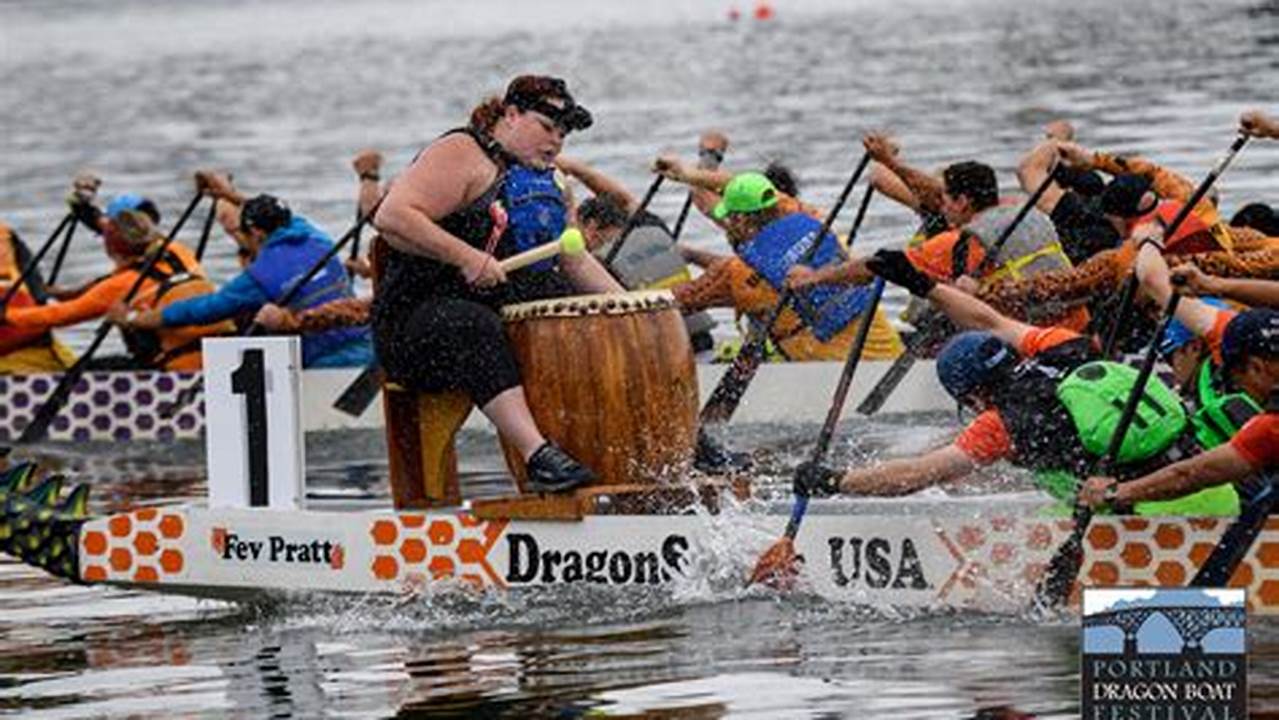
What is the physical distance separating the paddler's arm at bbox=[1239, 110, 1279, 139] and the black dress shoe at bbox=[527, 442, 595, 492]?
282cm

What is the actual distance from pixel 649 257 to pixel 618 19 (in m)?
61.7

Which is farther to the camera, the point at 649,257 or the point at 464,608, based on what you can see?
the point at 649,257

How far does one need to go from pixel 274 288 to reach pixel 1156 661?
33.9 ft

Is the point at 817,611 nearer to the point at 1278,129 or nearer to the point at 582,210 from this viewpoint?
the point at 1278,129

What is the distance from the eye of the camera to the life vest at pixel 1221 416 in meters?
11.4

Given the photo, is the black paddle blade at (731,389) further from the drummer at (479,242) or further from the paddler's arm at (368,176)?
the drummer at (479,242)

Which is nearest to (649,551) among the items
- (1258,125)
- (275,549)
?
(275,549)

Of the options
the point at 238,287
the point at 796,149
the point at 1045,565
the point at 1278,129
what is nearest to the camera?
the point at 1045,565

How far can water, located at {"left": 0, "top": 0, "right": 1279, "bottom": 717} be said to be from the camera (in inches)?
449

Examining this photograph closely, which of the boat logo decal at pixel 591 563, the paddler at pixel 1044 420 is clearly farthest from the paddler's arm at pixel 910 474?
the boat logo decal at pixel 591 563

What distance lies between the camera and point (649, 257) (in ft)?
61.2

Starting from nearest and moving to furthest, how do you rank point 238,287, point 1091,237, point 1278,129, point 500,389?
point 500,389 → point 1278,129 → point 1091,237 → point 238,287

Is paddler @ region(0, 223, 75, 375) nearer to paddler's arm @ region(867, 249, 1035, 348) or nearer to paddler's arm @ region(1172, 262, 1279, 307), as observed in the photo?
paddler's arm @ region(867, 249, 1035, 348)

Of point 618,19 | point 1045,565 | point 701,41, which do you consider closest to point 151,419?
point 1045,565
